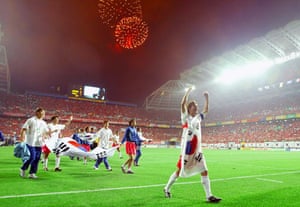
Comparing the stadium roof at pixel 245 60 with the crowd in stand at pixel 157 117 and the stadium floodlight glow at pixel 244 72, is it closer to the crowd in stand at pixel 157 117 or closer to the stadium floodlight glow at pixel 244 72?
the stadium floodlight glow at pixel 244 72

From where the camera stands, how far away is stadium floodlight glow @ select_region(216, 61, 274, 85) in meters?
51.1

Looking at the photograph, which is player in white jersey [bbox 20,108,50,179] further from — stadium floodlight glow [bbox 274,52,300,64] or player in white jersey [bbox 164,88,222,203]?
stadium floodlight glow [bbox 274,52,300,64]

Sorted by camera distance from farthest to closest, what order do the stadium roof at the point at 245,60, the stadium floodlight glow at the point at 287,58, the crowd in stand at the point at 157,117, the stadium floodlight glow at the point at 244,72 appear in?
1. the crowd in stand at the point at 157,117
2. the stadium floodlight glow at the point at 244,72
3. the stadium floodlight glow at the point at 287,58
4. the stadium roof at the point at 245,60

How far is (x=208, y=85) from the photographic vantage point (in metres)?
66.4

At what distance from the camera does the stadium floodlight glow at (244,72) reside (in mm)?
51109

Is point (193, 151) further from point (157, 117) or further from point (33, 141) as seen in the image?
point (157, 117)

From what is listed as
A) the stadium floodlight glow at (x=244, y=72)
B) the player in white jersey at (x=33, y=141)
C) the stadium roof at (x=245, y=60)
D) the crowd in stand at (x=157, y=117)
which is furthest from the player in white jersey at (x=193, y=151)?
the stadium floodlight glow at (x=244, y=72)

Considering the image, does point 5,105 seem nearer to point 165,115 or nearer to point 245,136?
point 165,115

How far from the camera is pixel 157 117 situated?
78.2m

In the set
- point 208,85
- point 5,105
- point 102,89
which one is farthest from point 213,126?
point 5,105

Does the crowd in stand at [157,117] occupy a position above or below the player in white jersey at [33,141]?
above

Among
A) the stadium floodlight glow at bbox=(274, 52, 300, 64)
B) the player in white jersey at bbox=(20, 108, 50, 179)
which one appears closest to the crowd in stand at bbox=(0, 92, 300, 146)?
the stadium floodlight glow at bbox=(274, 52, 300, 64)

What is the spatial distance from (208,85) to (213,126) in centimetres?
1110

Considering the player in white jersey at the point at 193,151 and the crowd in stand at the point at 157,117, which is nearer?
the player in white jersey at the point at 193,151
